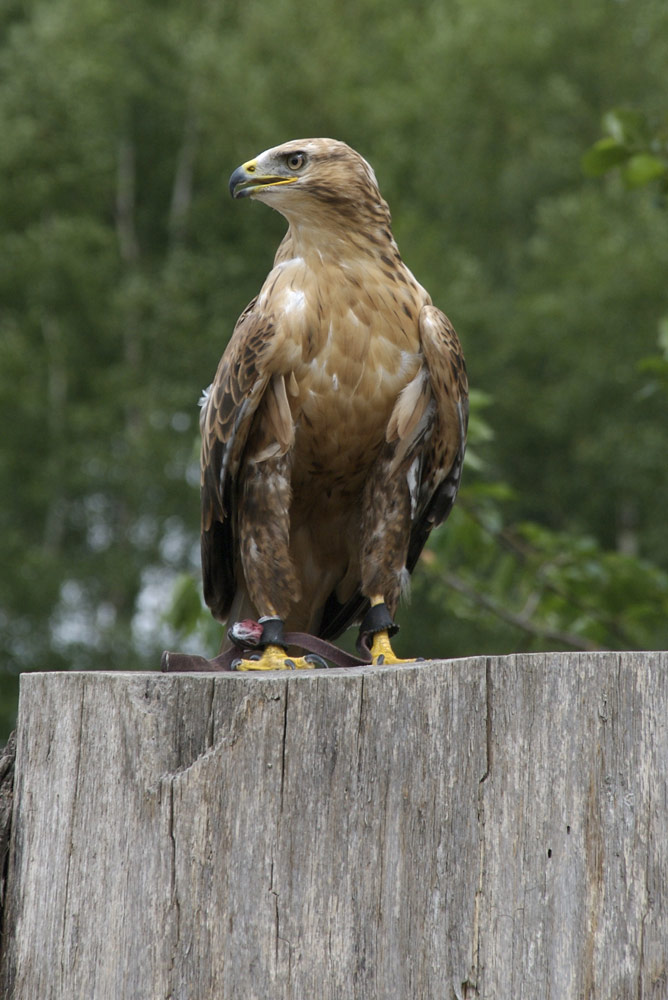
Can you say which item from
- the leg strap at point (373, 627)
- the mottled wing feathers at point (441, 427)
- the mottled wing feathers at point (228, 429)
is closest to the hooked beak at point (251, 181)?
the mottled wing feathers at point (228, 429)

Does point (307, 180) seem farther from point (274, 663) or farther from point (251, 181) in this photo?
point (274, 663)

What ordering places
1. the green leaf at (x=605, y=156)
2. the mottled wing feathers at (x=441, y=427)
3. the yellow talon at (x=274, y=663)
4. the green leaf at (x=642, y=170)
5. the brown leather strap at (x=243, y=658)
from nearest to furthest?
the brown leather strap at (x=243, y=658), the yellow talon at (x=274, y=663), the mottled wing feathers at (x=441, y=427), the green leaf at (x=642, y=170), the green leaf at (x=605, y=156)

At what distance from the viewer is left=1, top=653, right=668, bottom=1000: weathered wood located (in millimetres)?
2105

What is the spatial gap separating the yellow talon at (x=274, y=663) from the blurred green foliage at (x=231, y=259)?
39.1ft

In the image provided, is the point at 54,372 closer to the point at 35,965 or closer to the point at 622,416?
the point at 622,416

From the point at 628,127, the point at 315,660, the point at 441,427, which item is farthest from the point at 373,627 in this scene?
the point at 628,127

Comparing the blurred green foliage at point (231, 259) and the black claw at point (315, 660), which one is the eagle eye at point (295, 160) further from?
the blurred green foliage at point (231, 259)

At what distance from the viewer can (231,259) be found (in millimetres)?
17062

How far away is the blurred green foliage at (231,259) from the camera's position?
53.5 feet

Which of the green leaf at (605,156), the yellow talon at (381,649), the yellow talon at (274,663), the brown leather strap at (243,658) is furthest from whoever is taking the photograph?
the green leaf at (605,156)

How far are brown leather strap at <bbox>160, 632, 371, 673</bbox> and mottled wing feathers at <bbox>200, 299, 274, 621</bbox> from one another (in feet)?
1.53

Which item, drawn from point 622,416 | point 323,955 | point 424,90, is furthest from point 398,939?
point 424,90

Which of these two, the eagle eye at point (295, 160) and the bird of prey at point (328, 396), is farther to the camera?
the eagle eye at point (295, 160)

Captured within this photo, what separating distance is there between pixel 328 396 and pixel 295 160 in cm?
72
